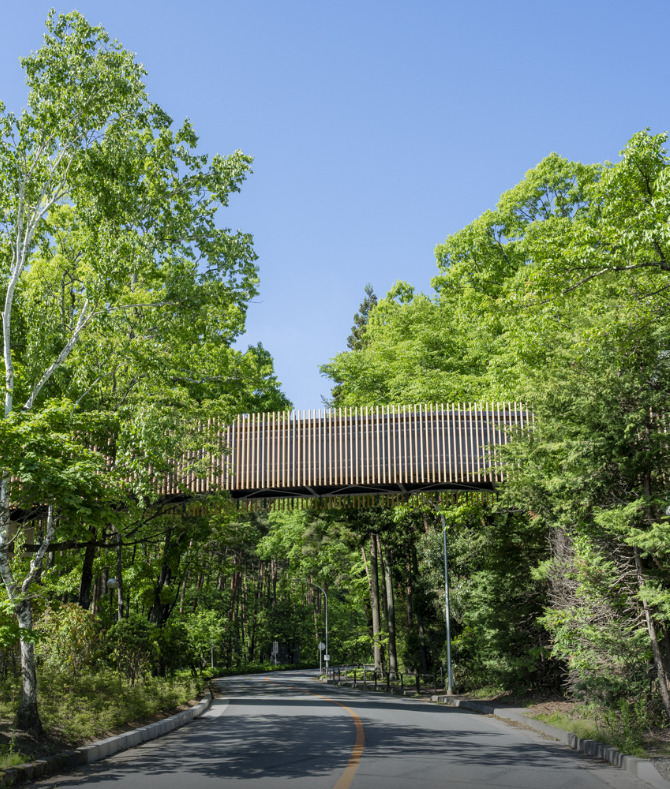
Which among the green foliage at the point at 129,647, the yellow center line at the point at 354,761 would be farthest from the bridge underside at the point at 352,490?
the yellow center line at the point at 354,761

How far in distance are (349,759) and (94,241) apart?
9561 millimetres

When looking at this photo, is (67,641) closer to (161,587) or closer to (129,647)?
(129,647)

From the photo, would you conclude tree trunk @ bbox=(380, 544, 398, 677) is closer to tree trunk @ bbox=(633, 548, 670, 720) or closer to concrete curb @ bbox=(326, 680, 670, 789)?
concrete curb @ bbox=(326, 680, 670, 789)

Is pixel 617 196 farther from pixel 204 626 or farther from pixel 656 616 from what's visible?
pixel 204 626

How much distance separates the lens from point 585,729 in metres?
12.8

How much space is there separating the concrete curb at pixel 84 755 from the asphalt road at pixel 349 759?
25cm

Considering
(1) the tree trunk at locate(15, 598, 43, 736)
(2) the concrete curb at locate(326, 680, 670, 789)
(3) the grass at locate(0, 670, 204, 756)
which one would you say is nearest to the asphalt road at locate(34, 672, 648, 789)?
(2) the concrete curb at locate(326, 680, 670, 789)

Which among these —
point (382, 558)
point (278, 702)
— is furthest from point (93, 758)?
point (382, 558)

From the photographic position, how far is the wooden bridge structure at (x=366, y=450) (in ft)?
73.2

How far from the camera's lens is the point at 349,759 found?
1045 centimetres

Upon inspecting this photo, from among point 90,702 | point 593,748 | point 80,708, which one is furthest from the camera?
point 90,702

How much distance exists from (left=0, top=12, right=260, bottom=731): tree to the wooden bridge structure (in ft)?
19.2

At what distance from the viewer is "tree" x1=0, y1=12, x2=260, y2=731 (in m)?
13.2

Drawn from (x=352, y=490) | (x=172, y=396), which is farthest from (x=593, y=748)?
(x=352, y=490)
